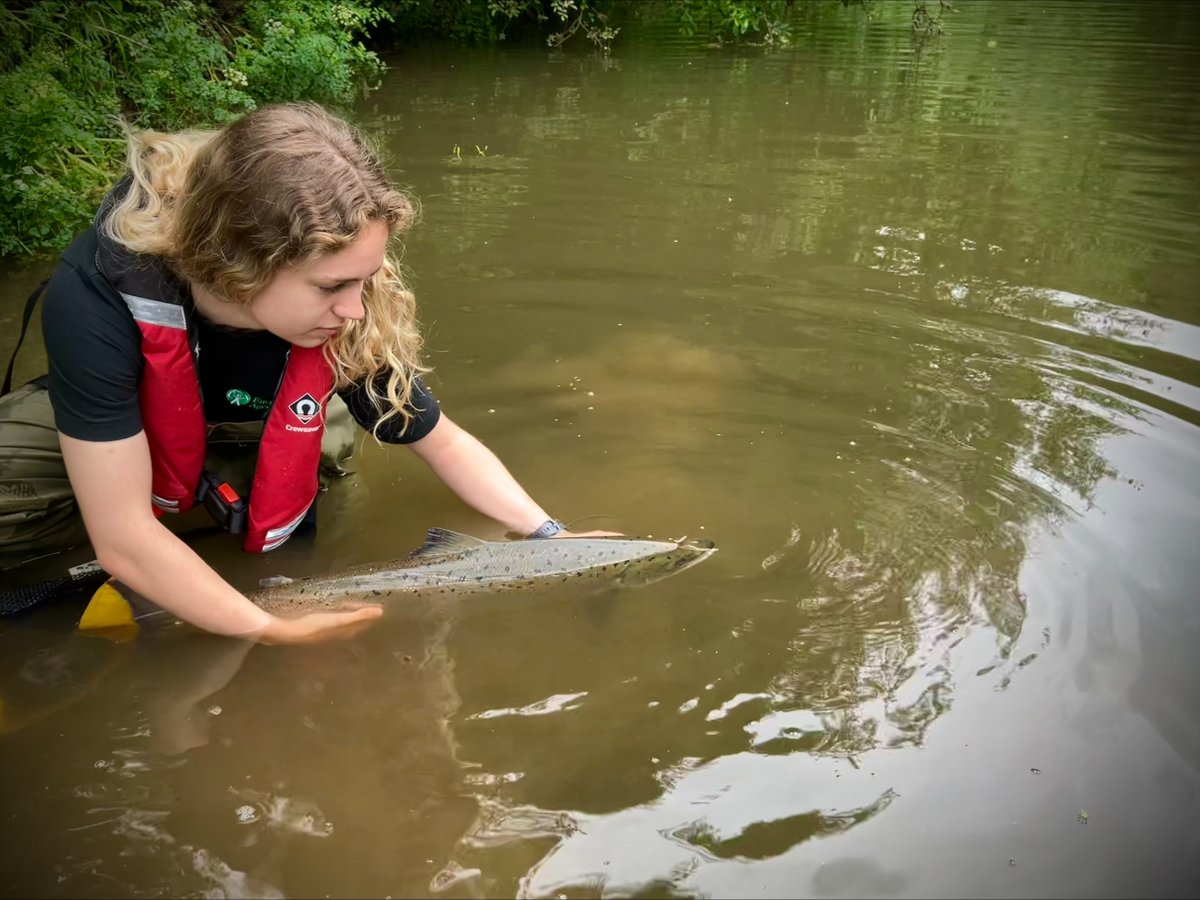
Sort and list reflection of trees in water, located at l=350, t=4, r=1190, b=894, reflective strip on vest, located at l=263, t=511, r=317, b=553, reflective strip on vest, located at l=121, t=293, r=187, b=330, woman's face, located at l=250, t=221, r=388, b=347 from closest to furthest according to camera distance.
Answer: woman's face, located at l=250, t=221, r=388, b=347
reflective strip on vest, located at l=121, t=293, r=187, b=330
reflection of trees in water, located at l=350, t=4, r=1190, b=894
reflective strip on vest, located at l=263, t=511, r=317, b=553

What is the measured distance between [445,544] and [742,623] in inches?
47.6

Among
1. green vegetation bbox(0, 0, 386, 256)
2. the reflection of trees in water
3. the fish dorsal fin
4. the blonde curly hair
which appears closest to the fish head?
the reflection of trees in water

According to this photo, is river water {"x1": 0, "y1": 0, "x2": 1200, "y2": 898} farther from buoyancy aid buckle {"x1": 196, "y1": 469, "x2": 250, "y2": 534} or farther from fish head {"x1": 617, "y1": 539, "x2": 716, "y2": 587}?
buoyancy aid buckle {"x1": 196, "y1": 469, "x2": 250, "y2": 534}

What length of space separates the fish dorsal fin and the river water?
0.22 meters

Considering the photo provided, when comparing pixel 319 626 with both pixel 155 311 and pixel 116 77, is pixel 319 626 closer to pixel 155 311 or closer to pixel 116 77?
pixel 155 311

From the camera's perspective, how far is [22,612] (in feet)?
12.7

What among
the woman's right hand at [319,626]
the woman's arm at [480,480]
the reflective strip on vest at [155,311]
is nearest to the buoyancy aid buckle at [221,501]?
the woman's right hand at [319,626]

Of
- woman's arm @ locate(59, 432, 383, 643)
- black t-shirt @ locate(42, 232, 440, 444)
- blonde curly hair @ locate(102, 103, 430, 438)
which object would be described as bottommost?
woman's arm @ locate(59, 432, 383, 643)

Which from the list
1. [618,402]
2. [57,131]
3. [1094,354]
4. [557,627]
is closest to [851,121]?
[1094,354]

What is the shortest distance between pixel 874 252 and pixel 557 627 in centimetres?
459

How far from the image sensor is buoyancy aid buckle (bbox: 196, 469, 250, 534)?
13.1ft

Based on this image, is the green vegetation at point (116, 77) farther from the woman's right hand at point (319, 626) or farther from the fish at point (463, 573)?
the woman's right hand at point (319, 626)

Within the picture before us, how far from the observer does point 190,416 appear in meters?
3.58

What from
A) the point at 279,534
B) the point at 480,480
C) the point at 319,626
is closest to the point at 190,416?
the point at 279,534
